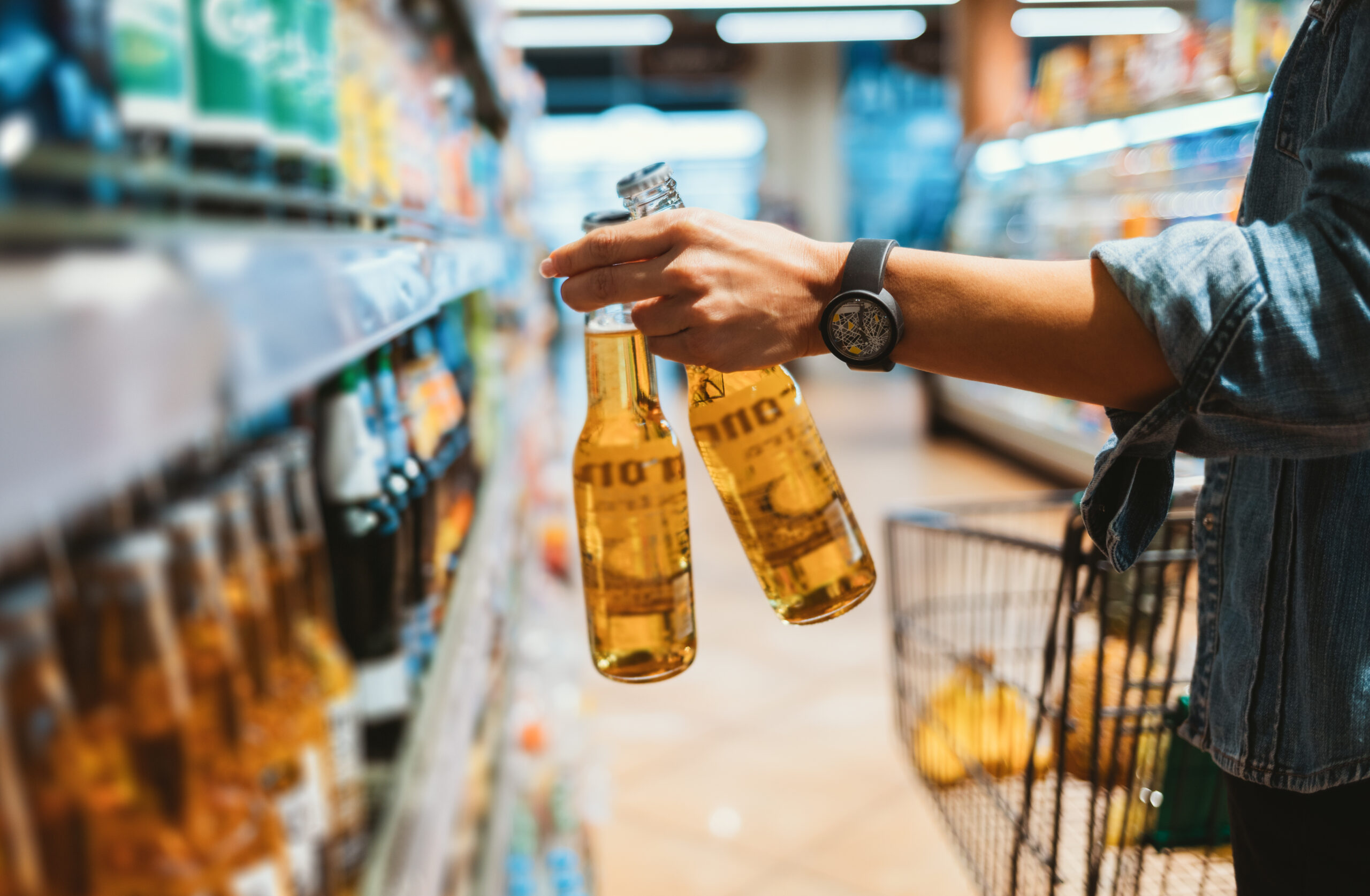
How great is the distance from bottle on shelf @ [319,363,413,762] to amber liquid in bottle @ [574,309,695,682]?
259 mm

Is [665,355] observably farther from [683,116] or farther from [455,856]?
[683,116]

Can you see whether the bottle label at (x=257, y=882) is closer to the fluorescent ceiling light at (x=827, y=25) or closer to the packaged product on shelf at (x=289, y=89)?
the packaged product on shelf at (x=289, y=89)

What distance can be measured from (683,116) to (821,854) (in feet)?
36.7

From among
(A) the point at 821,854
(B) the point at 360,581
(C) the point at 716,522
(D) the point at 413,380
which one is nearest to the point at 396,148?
(D) the point at 413,380

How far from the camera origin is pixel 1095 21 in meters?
10.1

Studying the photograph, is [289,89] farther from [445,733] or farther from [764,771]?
[764,771]

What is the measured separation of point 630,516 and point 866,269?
0.28 meters

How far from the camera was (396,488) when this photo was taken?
1.20 meters

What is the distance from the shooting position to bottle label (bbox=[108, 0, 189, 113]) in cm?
54

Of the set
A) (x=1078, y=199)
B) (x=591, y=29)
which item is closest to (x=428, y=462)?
(x=1078, y=199)

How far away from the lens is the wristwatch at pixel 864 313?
31.6 inches

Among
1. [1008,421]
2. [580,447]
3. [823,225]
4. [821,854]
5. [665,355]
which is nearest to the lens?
[665,355]

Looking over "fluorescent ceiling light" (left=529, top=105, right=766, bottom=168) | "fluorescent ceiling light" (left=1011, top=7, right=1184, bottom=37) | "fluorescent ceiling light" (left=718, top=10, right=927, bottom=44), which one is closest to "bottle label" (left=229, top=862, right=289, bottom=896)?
"fluorescent ceiling light" (left=718, top=10, right=927, bottom=44)

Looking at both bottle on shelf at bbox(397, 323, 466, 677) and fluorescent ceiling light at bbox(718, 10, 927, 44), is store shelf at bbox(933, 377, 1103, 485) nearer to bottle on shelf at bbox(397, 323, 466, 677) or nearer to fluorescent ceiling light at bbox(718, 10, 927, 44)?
bottle on shelf at bbox(397, 323, 466, 677)
